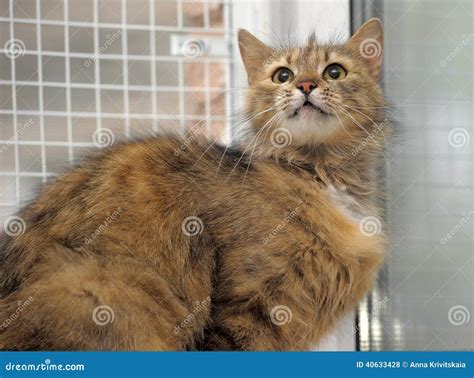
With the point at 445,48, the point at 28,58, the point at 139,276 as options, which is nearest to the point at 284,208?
the point at 139,276

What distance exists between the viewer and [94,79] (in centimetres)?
178

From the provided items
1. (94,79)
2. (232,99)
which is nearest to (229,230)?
(232,99)

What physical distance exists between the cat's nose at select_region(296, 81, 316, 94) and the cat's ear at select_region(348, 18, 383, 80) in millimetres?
204

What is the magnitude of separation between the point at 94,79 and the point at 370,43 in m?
0.67

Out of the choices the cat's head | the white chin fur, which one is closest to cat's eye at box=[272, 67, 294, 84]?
the cat's head

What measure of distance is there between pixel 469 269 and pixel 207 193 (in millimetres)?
681

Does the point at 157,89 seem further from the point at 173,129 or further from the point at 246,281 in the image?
the point at 246,281

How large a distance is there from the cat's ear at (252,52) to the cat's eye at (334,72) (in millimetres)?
154

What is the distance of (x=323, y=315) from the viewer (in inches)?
63.2

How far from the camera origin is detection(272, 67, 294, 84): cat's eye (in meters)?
1.70

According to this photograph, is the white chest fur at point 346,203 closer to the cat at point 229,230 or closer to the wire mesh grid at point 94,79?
the cat at point 229,230

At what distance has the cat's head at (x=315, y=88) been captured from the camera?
63.9 inches

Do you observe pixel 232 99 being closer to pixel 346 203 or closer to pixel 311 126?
pixel 311 126

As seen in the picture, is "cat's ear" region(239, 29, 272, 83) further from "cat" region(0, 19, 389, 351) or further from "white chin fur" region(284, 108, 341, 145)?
"white chin fur" region(284, 108, 341, 145)
